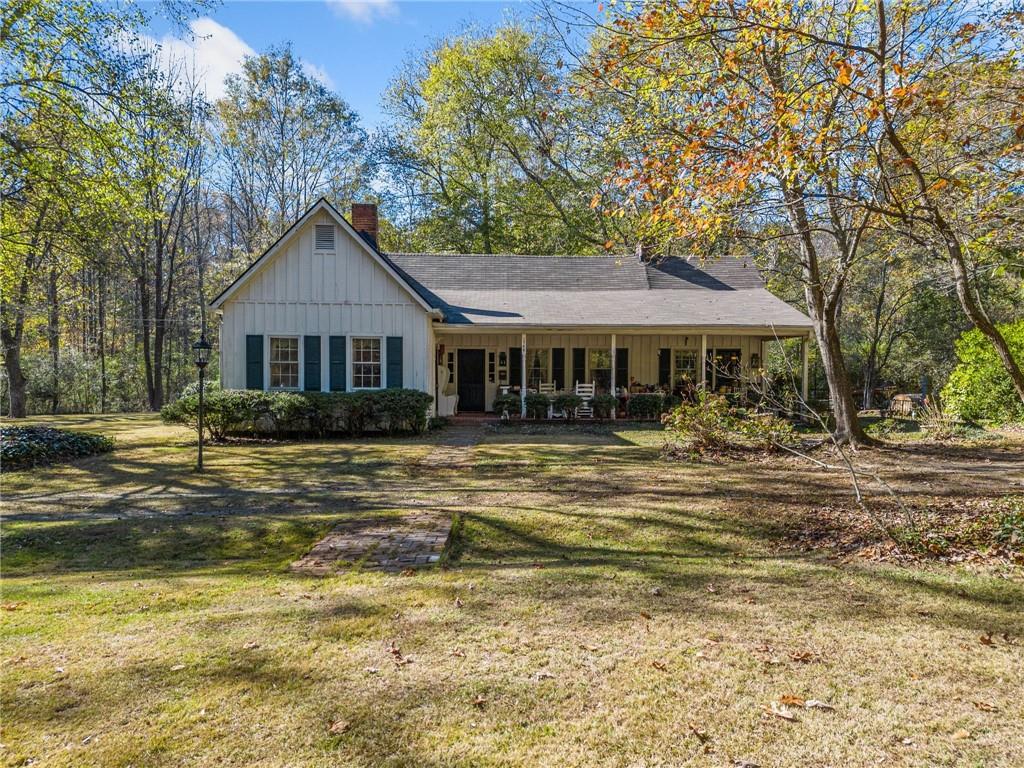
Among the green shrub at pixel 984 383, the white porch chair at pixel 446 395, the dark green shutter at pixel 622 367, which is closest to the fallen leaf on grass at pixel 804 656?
the green shrub at pixel 984 383

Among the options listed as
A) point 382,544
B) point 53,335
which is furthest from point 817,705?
point 53,335

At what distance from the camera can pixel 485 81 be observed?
31.9 metres

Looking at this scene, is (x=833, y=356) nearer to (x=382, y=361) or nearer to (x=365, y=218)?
(x=382, y=361)

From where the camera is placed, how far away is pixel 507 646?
373cm

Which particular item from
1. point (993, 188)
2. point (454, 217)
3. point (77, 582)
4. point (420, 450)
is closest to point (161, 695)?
point (77, 582)

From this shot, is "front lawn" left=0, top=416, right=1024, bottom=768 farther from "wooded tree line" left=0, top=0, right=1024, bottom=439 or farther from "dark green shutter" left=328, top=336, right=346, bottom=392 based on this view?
"dark green shutter" left=328, top=336, right=346, bottom=392

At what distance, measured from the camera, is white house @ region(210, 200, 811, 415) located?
16.5 meters

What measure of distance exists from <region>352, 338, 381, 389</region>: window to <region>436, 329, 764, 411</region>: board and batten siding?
157 inches

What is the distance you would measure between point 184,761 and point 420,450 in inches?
405

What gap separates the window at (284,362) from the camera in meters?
16.6

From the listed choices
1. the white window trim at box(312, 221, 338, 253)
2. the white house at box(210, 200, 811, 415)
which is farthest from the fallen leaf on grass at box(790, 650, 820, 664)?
the white window trim at box(312, 221, 338, 253)

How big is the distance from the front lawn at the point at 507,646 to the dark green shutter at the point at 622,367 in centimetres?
1374

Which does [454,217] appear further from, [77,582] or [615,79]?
[77,582]

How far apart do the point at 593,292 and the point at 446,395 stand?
259 inches
